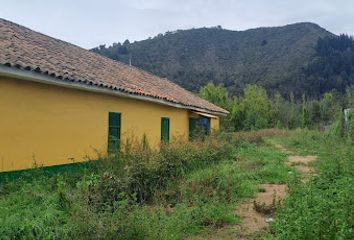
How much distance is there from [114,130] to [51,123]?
Answer: 2.99 metres

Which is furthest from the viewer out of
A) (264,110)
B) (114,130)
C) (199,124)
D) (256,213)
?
(264,110)

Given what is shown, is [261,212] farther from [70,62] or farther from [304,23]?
[304,23]

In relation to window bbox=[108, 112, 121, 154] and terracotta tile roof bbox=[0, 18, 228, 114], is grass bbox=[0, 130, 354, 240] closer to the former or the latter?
window bbox=[108, 112, 121, 154]

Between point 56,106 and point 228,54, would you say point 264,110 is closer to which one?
point 228,54

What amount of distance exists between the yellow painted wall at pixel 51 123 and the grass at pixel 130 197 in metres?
0.41

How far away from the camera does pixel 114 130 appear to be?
1230 cm

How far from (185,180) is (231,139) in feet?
36.7

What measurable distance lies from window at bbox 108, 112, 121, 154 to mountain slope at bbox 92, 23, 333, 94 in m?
37.3

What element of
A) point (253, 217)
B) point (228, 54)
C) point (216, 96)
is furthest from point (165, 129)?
point (228, 54)

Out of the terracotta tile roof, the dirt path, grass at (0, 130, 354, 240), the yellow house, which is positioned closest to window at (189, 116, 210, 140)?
the yellow house

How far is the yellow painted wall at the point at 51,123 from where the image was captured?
27.2 ft

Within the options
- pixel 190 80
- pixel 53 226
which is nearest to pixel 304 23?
pixel 190 80

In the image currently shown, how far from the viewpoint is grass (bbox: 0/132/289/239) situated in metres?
4.79

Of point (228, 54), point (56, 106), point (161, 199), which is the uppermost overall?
point (228, 54)
